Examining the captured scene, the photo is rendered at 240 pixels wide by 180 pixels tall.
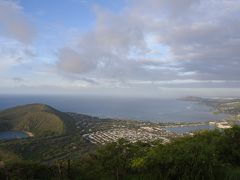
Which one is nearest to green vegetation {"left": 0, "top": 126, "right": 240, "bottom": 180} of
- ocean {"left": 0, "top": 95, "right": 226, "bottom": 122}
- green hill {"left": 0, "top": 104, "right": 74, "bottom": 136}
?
green hill {"left": 0, "top": 104, "right": 74, "bottom": 136}

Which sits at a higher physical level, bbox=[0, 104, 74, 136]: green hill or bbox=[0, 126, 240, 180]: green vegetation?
bbox=[0, 126, 240, 180]: green vegetation

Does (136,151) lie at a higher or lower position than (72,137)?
higher

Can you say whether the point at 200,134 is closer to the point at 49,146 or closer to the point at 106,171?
the point at 106,171

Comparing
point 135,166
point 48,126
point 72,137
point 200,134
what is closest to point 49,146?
point 72,137

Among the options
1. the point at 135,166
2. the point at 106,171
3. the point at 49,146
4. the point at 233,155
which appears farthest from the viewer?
the point at 49,146

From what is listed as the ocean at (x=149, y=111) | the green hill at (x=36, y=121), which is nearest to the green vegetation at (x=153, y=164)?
the green hill at (x=36, y=121)

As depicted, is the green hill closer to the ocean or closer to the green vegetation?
the ocean

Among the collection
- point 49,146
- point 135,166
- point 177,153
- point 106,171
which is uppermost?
point 177,153
